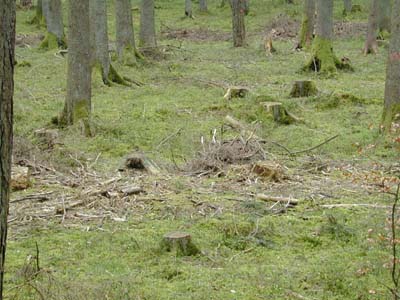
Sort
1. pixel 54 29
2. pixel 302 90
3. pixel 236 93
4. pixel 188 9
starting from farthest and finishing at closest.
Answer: pixel 188 9 < pixel 54 29 < pixel 302 90 < pixel 236 93

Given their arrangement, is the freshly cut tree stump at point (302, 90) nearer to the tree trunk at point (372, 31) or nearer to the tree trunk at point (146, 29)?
the tree trunk at point (372, 31)

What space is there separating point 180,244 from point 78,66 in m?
7.41

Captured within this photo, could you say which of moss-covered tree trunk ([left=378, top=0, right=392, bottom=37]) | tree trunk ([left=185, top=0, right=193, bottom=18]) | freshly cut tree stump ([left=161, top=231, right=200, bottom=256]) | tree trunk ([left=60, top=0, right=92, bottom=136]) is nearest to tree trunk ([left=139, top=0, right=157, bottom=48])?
moss-covered tree trunk ([left=378, top=0, right=392, bottom=37])

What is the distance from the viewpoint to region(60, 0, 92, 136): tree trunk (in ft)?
44.3

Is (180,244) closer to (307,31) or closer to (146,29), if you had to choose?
(146,29)

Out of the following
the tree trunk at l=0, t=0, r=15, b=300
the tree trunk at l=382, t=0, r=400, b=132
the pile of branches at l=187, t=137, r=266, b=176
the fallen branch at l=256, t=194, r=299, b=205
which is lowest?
the fallen branch at l=256, t=194, r=299, b=205

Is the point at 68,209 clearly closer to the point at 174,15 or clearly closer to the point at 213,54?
the point at 213,54

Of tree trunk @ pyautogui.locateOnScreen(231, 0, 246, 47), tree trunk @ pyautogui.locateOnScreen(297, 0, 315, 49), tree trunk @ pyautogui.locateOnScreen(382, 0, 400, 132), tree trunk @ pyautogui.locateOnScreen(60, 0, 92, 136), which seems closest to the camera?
tree trunk @ pyautogui.locateOnScreen(382, 0, 400, 132)

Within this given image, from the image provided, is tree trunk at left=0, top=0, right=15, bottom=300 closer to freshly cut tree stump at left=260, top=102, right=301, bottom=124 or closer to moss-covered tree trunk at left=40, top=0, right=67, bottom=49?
freshly cut tree stump at left=260, top=102, right=301, bottom=124

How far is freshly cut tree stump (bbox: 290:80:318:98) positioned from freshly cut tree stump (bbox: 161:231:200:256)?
32.8 ft

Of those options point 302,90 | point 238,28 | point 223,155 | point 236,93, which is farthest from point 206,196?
point 238,28

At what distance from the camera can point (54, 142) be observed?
12047mm

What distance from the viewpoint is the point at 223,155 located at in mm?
A: 10852

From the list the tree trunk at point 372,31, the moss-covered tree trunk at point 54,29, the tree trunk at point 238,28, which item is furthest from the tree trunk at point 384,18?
the moss-covered tree trunk at point 54,29
